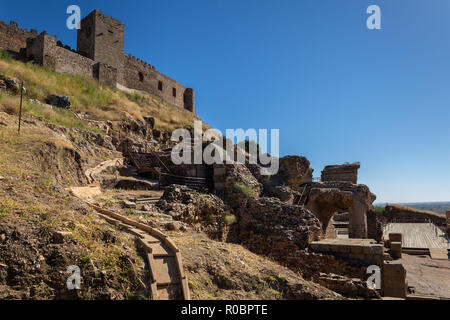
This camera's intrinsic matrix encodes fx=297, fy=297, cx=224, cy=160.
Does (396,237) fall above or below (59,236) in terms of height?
below

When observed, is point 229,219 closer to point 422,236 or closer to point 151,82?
point 422,236

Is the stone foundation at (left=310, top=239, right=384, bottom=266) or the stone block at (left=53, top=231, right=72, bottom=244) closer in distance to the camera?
the stone block at (left=53, top=231, right=72, bottom=244)

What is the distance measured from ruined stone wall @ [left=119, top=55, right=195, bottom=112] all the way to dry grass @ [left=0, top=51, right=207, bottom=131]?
21.9ft

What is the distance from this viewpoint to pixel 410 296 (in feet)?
26.7

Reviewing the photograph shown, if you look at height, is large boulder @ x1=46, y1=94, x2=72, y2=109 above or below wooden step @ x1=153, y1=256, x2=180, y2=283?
above

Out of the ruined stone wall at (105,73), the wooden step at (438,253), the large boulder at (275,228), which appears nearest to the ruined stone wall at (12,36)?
the ruined stone wall at (105,73)

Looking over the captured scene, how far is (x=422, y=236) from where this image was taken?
893 inches

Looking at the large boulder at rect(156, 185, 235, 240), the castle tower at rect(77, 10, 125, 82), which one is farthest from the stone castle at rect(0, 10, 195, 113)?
the large boulder at rect(156, 185, 235, 240)

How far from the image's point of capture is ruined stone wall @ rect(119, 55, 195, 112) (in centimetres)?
3531

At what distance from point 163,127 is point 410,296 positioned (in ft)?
76.2

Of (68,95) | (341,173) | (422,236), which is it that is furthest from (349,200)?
(68,95)

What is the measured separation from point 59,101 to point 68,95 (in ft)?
8.00

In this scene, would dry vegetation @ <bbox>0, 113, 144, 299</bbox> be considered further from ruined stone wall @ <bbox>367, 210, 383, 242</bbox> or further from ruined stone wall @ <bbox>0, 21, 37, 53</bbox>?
ruined stone wall @ <bbox>0, 21, 37, 53</bbox>
